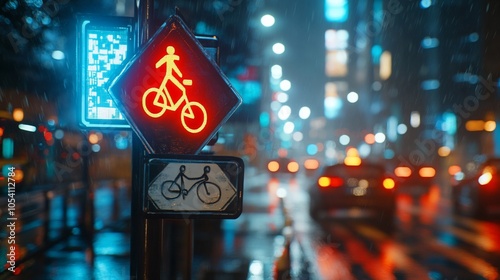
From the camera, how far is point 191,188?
380cm

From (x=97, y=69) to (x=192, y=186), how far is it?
112 centimetres

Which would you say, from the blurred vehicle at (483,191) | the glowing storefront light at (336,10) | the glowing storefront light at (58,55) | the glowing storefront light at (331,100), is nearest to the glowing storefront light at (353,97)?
the glowing storefront light at (331,100)

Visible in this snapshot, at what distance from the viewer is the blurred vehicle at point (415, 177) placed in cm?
3012

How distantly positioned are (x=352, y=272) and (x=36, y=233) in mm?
6706

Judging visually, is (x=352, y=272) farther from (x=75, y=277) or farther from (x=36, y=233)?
(x=36, y=233)

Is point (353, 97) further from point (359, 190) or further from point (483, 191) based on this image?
point (359, 190)

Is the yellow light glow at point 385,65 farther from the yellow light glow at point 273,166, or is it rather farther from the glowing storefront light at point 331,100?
the yellow light glow at point 273,166

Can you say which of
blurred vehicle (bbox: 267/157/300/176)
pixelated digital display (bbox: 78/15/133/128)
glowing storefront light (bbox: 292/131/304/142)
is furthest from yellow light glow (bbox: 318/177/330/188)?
glowing storefront light (bbox: 292/131/304/142)

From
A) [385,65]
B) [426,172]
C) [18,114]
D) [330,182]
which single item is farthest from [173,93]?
[385,65]

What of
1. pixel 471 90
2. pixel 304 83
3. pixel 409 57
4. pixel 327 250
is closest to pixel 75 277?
pixel 327 250

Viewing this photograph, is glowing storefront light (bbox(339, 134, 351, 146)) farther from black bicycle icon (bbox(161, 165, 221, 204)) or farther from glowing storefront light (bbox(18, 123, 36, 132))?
black bicycle icon (bbox(161, 165, 221, 204))

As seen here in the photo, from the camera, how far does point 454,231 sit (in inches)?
626

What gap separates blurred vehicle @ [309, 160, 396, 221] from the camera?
17797mm

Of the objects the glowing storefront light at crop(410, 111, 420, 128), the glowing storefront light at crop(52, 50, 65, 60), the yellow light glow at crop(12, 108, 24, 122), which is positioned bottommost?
the yellow light glow at crop(12, 108, 24, 122)
